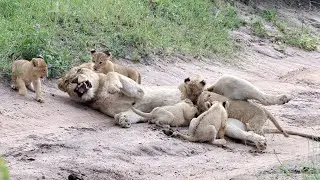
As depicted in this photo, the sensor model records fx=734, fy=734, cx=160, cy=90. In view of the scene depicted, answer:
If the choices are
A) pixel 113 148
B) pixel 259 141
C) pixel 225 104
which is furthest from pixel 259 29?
pixel 113 148

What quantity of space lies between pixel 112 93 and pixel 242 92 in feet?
5.40

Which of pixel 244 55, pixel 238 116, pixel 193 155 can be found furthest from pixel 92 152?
pixel 244 55

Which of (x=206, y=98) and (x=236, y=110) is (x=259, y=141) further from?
(x=206, y=98)

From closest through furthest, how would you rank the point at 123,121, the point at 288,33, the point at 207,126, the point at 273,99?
the point at 207,126 < the point at 123,121 < the point at 273,99 < the point at 288,33

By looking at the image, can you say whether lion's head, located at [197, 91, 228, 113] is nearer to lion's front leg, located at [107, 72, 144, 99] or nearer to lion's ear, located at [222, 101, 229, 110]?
lion's ear, located at [222, 101, 229, 110]

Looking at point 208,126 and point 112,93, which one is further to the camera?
point 112,93

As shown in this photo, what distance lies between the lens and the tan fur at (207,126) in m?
8.56

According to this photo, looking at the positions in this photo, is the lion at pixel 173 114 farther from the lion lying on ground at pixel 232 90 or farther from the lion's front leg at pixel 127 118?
the lion lying on ground at pixel 232 90

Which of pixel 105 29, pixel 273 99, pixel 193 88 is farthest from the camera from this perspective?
pixel 105 29

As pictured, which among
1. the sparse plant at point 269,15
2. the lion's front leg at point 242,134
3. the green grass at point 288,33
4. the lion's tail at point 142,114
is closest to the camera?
the lion's front leg at point 242,134

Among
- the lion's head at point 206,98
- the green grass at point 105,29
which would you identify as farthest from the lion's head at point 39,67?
the lion's head at point 206,98

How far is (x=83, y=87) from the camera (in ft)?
30.7

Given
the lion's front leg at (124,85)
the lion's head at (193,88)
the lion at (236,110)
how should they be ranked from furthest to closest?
the lion's head at (193,88) → the lion's front leg at (124,85) → the lion at (236,110)

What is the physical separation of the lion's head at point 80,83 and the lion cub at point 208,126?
4.18 ft
